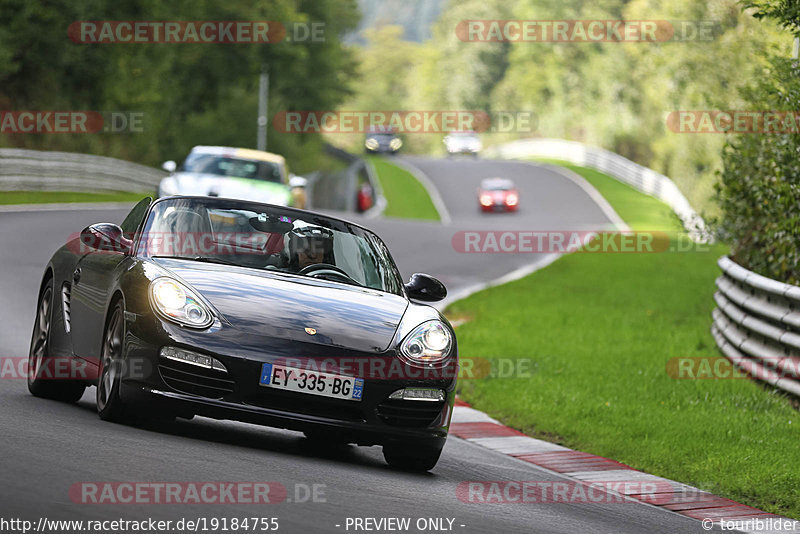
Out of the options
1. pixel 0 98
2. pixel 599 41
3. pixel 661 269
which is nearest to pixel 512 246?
pixel 661 269

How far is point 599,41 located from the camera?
10431 cm

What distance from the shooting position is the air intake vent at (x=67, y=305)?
8.55 metres

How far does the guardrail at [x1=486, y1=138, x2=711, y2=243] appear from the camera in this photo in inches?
2295

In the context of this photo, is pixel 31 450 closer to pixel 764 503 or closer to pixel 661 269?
pixel 764 503

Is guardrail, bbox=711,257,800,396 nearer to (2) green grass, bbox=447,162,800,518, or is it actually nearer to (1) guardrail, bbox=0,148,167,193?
(2) green grass, bbox=447,162,800,518

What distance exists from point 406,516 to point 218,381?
1596 mm

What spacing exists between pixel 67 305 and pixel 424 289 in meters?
2.34

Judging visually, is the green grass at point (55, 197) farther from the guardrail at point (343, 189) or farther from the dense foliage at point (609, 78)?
the dense foliage at point (609, 78)

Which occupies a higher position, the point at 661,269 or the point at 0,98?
the point at 0,98

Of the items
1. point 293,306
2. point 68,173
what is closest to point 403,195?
point 68,173

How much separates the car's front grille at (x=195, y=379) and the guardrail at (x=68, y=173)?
90.5 feet

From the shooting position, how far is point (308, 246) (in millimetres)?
8344

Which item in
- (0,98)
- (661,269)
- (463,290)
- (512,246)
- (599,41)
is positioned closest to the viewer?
(463,290)

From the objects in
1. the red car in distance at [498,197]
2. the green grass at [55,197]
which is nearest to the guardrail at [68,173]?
the green grass at [55,197]
